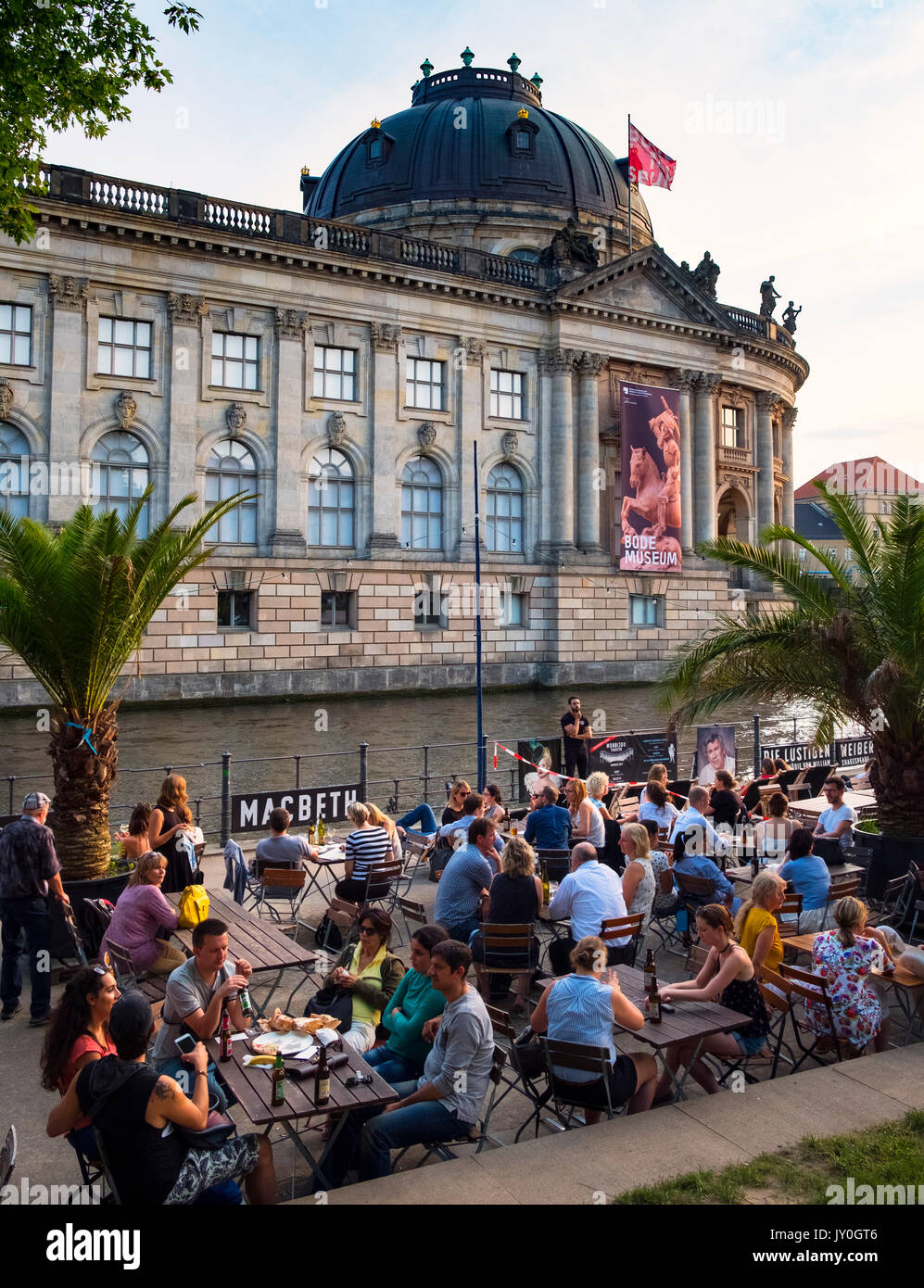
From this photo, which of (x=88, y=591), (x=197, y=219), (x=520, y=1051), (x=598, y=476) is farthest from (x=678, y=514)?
(x=520, y=1051)

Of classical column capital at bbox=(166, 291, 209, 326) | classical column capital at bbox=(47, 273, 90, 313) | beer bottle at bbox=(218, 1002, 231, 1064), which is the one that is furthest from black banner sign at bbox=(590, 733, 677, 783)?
classical column capital at bbox=(47, 273, 90, 313)

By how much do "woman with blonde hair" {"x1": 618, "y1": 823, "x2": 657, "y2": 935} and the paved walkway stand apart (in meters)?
2.86

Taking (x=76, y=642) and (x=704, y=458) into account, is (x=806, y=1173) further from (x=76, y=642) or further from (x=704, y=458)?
(x=704, y=458)

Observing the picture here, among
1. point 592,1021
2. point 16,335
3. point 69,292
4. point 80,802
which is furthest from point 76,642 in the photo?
point 69,292

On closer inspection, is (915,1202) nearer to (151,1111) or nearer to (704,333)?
(151,1111)

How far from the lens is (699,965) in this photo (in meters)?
8.48

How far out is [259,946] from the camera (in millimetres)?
8344

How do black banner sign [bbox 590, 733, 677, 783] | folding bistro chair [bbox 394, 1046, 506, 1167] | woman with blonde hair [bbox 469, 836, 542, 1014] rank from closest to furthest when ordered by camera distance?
1. folding bistro chair [bbox 394, 1046, 506, 1167]
2. woman with blonde hair [bbox 469, 836, 542, 1014]
3. black banner sign [bbox 590, 733, 677, 783]

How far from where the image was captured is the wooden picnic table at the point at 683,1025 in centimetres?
651

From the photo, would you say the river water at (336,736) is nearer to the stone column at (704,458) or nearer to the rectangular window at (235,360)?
the stone column at (704,458)

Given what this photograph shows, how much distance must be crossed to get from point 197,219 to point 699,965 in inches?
1325

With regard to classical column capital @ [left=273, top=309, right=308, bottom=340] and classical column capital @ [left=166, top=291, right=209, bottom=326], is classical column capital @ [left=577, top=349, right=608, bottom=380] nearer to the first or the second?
classical column capital @ [left=273, top=309, right=308, bottom=340]

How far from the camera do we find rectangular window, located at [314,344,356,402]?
3862 centimetres

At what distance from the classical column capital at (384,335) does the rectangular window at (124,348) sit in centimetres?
864
